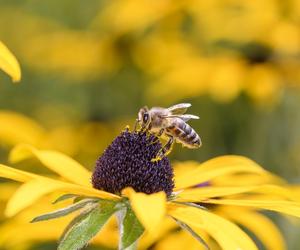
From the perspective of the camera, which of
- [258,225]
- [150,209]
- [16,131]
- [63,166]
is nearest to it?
[150,209]

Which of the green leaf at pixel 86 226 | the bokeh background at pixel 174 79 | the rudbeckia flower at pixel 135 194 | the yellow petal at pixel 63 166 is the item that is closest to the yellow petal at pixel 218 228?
the rudbeckia flower at pixel 135 194

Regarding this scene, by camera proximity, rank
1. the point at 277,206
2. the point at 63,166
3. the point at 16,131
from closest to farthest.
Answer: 1. the point at 277,206
2. the point at 63,166
3. the point at 16,131

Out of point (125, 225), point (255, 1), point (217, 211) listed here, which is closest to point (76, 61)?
point (255, 1)

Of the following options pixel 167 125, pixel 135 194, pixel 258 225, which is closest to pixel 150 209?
pixel 135 194

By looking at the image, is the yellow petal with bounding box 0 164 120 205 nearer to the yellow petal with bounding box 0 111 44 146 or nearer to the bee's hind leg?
the bee's hind leg

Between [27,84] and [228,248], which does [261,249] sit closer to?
[228,248]

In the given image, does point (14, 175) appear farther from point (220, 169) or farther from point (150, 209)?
point (220, 169)

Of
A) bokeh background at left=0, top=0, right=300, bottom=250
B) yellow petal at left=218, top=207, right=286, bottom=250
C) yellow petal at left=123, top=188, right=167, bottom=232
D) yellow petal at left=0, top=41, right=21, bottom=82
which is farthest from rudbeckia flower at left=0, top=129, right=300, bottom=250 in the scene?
bokeh background at left=0, top=0, right=300, bottom=250

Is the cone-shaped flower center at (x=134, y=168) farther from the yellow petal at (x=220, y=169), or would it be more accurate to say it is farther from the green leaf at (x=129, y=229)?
the green leaf at (x=129, y=229)
